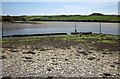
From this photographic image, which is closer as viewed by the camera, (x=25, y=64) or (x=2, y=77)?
(x=2, y=77)

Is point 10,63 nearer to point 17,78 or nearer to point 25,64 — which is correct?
point 25,64

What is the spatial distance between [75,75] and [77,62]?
5121 millimetres

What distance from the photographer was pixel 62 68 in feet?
63.3

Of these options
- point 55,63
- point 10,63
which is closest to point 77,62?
point 55,63

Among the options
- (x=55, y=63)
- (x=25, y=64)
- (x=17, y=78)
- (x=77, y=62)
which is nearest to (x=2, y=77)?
(x=17, y=78)

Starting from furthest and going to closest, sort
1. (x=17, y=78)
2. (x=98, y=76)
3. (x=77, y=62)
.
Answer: (x=77, y=62), (x=98, y=76), (x=17, y=78)

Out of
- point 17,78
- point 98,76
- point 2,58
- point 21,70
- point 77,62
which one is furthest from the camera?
point 2,58

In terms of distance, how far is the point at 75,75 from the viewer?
1705cm

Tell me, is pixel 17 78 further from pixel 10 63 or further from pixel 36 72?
pixel 10 63

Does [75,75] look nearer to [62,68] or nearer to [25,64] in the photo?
[62,68]

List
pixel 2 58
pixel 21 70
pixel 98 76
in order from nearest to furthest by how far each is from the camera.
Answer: pixel 98 76
pixel 21 70
pixel 2 58

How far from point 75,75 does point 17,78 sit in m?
4.64

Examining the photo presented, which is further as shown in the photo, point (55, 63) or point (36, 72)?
point (55, 63)

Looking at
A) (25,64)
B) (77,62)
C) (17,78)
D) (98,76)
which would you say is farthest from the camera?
(77,62)
